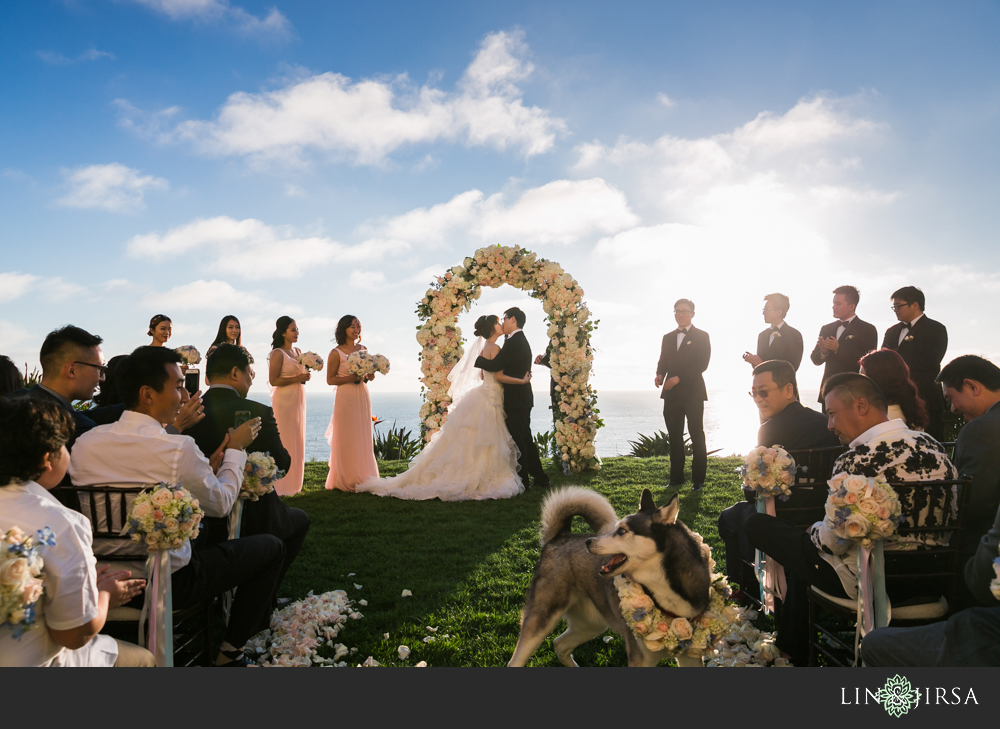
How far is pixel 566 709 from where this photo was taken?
8.19 feet

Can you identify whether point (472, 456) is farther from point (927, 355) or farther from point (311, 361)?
point (927, 355)

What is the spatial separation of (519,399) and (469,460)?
1.26m

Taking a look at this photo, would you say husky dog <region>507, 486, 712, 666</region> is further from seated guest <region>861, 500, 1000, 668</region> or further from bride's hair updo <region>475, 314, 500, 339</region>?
bride's hair updo <region>475, 314, 500, 339</region>

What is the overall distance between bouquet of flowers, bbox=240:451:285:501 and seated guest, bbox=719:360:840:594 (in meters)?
3.21

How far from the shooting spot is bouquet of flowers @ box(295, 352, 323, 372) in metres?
8.64

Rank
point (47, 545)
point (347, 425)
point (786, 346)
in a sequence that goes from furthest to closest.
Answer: point (347, 425) → point (786, 346) → point (47, 545)

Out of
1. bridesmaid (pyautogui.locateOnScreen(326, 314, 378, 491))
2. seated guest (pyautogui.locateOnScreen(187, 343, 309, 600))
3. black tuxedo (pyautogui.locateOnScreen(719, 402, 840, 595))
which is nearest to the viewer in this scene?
seated guest (pyautogui.locateOnScreen(187, 343, 309, 600))

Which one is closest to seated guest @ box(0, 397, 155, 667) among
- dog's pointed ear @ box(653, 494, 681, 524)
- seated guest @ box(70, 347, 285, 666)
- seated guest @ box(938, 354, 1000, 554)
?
seated guest @ box(70, 347, 285, 666)

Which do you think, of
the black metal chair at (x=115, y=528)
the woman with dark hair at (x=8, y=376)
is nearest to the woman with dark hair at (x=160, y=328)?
the woman with dark hair at (x=8, y=376)

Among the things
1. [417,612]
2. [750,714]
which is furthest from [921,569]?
[417,612]

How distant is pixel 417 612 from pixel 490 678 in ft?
5.13

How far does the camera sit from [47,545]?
1916 millimetres

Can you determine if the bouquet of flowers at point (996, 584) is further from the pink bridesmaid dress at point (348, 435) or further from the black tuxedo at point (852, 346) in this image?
the pink bridesmaid dress at point (348, 435)

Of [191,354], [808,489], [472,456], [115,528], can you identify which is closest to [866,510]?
[808,489]
